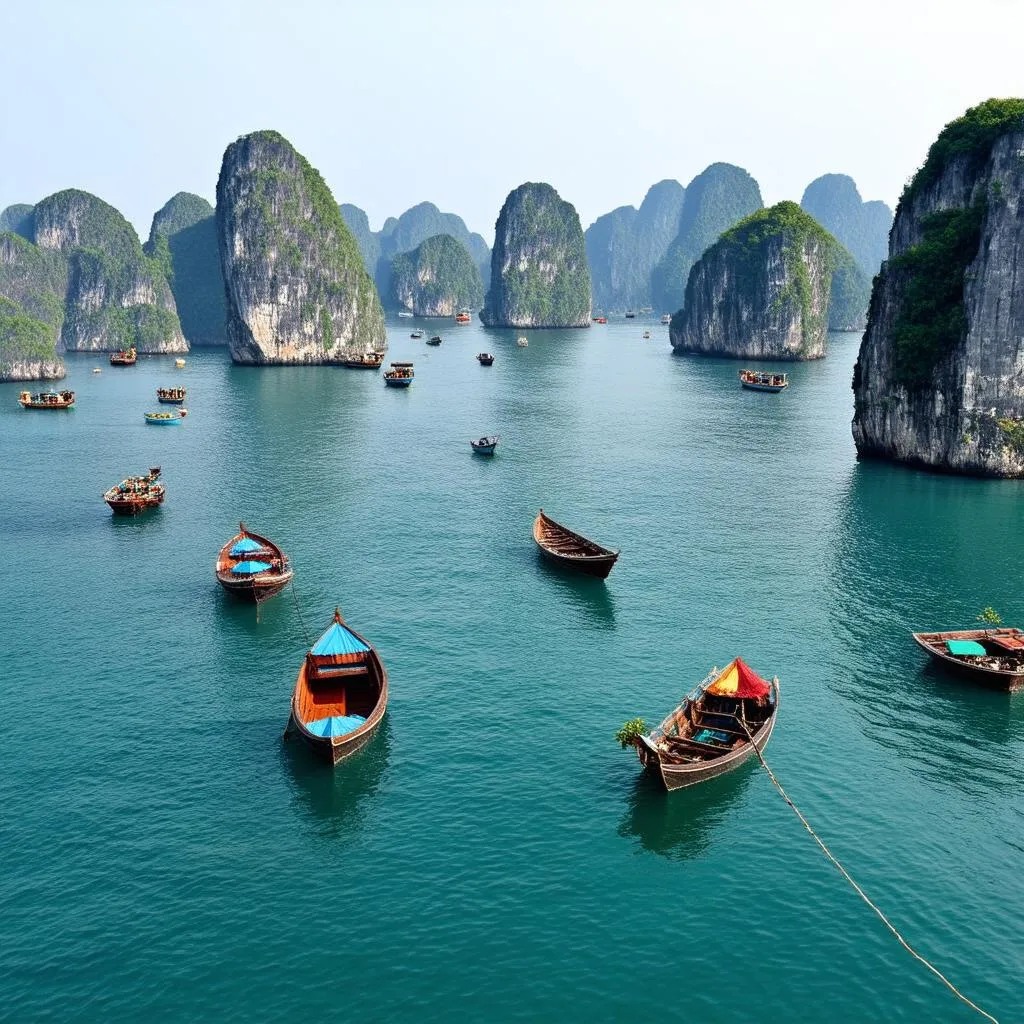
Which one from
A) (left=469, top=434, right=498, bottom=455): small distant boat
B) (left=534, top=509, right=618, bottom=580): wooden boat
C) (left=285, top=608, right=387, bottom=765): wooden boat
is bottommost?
(left=285, top=608, right=387, bottom=765): wooden boat

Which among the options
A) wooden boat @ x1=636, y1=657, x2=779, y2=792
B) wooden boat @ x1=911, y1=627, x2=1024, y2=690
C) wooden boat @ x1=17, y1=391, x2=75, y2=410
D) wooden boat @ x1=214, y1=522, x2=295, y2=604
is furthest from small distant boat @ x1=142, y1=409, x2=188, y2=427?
wooden boat @ x1=911, y1=627, x2=1024, y2=690

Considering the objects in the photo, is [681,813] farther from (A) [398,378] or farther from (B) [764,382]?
(A) [398,378]

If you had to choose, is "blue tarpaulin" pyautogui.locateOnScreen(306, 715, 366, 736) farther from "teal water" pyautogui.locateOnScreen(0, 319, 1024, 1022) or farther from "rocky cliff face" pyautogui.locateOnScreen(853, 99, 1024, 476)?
"rocky cliff face" pyautogui.locateOnScreen(853, 99, 1024, 476)

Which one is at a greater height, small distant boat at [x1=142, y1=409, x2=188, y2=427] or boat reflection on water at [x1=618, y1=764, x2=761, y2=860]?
small distant boat at [x1=142, y1=409, x2=188, y2=427]

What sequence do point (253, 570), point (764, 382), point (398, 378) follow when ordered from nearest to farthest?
point (253, 570), point (764, 382), point (398, 378)

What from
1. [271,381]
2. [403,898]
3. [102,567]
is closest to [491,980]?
[403,898]

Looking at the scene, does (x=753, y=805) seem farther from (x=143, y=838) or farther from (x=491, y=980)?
(x=143, y=838)

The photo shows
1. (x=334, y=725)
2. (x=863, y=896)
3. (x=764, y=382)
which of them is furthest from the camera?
(x=764, y=382)

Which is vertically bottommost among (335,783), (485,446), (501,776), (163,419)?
(335,783)

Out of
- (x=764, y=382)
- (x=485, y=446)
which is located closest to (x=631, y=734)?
(x=485, y=446)
